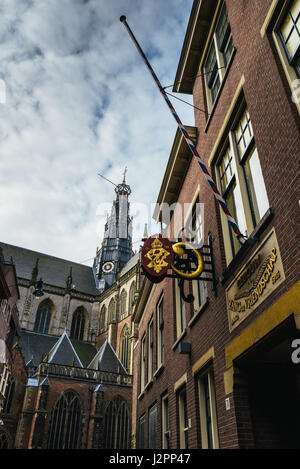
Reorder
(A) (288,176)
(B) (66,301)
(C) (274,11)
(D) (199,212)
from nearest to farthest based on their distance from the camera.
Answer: (A) (288,176), (C) (274,11), (D) (199,212), (B) (66,301)

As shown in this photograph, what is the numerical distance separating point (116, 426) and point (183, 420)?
25.7 m

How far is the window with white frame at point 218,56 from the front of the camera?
23.9 feet

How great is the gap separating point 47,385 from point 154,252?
2683 cm

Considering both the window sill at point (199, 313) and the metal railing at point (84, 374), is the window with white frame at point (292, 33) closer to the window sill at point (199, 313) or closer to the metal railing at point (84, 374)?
the window sill at point (199, 313)

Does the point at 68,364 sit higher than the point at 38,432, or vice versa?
the point at 68,364

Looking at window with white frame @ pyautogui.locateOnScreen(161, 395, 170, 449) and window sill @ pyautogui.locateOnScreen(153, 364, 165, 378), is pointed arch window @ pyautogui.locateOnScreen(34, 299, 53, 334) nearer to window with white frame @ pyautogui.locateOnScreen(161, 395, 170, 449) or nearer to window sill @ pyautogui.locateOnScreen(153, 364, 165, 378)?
window sill @ pyautogui.locateOnScreen(153, 364, 165, 378)

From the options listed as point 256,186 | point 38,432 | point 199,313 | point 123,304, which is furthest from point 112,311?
point 256,186

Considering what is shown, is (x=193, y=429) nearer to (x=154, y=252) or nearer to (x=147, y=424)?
(x=154, y=252)

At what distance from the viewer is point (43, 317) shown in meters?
46.9

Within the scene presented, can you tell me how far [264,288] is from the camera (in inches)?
173

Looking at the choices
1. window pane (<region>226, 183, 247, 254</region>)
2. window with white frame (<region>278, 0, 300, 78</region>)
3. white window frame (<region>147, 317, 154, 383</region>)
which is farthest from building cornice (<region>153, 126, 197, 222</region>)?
white window frame (<region>147, 317, 154, 383</region>)

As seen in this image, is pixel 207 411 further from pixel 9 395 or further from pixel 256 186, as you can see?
pixel 9 395
